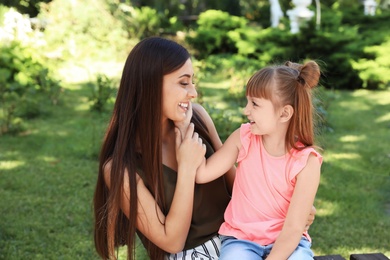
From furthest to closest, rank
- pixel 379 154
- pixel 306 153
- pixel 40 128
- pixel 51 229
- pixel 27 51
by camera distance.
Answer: pixel 27 51
pixel 40 128
pixel 379 154
pixel 51 229
pixel 306 153

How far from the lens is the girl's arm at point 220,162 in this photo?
2059 mm

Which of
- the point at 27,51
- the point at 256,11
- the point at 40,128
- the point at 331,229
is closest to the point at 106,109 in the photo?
the point at 40,128

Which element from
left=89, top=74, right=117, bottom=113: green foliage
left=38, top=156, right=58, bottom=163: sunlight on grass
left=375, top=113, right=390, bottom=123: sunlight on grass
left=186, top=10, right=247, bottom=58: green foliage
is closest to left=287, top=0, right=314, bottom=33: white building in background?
left=186, top=10, right=247, bottom=58: green foliage

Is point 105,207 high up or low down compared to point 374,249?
up

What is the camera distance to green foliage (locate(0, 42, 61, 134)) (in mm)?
6414

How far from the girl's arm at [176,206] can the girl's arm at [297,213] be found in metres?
0.33

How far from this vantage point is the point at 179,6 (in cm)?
1419

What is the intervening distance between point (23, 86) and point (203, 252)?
5241mm

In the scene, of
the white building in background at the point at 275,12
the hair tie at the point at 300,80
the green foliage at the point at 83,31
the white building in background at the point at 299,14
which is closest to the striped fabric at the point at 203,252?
the hair tie at the point at 300,80

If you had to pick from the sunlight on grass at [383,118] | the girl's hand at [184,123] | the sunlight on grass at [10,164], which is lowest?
the sunlight on grass at [383,118]

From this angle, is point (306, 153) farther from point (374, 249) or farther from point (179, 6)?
point (179, 6)

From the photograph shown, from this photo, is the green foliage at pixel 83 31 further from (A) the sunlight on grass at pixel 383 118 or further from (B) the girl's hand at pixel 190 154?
(B) the girl's hand at pixel 190 154

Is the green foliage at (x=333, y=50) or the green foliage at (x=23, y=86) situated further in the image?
the green foliage at (x=333, y=50)

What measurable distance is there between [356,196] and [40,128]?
136 inches
